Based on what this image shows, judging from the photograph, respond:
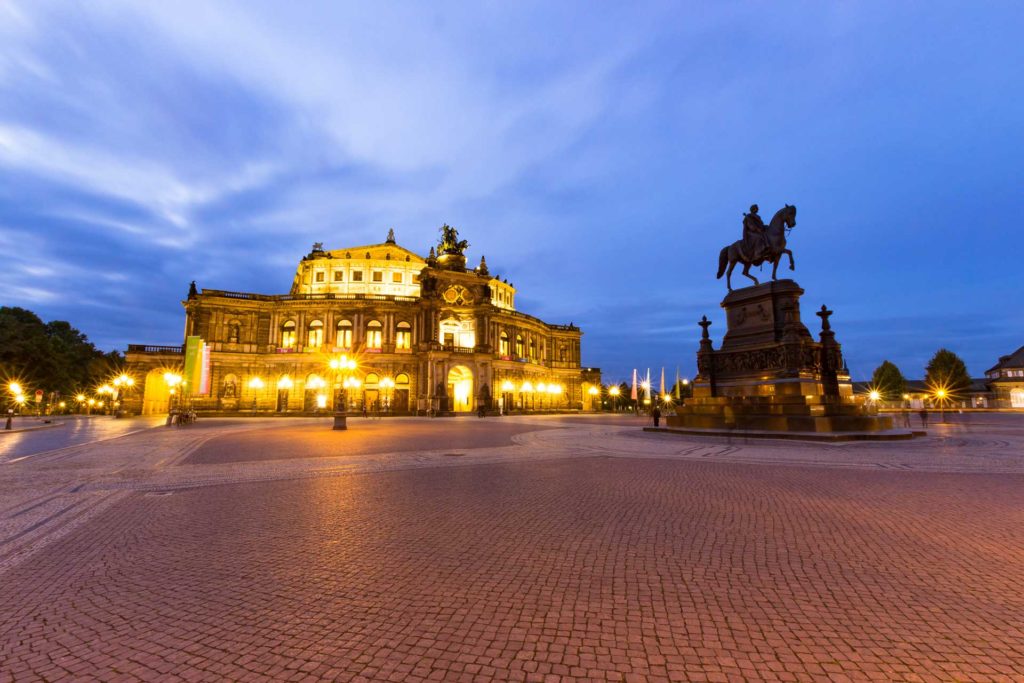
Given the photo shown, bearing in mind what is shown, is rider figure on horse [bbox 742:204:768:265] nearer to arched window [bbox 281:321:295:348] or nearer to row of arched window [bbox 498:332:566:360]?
row of arched window [bbox 498:332:566:360]

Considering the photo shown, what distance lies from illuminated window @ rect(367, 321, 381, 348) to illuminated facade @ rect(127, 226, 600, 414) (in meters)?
0.12

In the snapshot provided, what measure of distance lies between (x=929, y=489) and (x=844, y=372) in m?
15.8

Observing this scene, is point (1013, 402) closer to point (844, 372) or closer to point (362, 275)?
point (844, 372)

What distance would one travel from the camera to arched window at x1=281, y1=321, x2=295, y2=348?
5788 centimetres

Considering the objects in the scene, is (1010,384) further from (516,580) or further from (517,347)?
(516,580)

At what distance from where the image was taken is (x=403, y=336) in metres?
59.6

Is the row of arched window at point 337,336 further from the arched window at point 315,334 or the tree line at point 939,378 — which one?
the tree line at point 939,378

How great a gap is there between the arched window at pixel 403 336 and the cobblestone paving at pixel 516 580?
49.8 m

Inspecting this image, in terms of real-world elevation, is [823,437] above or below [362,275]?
below

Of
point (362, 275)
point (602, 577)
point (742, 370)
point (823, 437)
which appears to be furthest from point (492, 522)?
point (362, 275)

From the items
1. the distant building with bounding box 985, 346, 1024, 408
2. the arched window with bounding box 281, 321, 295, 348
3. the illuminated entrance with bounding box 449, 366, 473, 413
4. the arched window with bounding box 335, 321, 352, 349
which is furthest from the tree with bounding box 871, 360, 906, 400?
the arched window with bounding box 281, 321, 295, 348

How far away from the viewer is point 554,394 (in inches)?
2896

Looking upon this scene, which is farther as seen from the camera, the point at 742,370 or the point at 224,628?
the point at 742,370

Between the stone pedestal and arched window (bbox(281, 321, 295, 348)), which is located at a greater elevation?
arched window (bbox(281, 321, 295, 348))
